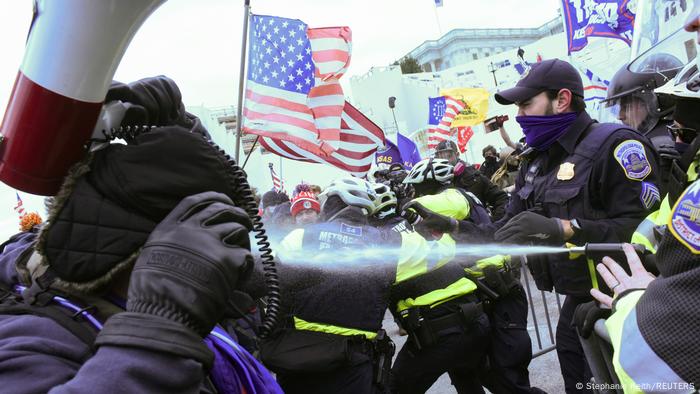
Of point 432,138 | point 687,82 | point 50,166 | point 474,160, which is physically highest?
point 50,166

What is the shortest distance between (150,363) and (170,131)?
0.61m

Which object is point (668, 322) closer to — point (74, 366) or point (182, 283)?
point (182, 283)

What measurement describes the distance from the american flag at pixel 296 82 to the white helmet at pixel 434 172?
187cm

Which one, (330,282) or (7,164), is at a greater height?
(7,164)

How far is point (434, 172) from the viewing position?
5785 mm

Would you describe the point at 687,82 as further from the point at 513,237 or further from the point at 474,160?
the point at 474,160

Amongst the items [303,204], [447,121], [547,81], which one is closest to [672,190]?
[547,81]

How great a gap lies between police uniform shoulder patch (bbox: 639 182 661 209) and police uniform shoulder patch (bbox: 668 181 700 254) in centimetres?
179

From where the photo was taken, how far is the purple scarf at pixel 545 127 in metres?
3.54

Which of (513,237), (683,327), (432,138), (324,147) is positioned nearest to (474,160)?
(432,138)

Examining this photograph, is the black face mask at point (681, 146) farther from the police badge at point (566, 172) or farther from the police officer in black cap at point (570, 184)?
the police badge at point (566, 172)

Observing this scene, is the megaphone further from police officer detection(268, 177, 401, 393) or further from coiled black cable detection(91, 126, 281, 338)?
police officer detection(268, 177, 401, 393)

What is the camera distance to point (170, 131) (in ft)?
4.50

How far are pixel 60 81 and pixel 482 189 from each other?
6.85 metres
